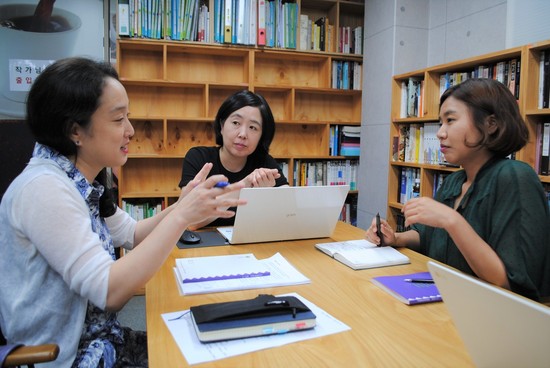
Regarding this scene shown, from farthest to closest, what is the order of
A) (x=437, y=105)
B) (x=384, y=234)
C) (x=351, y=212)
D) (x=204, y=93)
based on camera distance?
(x=351, y=212) → (x=204, y=93) → (x=437, y=105) → (x=384, y=234)

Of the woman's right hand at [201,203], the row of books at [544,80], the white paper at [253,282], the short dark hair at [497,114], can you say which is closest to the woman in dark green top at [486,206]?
the short dark hair at [497,114]

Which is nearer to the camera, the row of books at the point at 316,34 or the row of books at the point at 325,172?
the row of books at the point at 316,34

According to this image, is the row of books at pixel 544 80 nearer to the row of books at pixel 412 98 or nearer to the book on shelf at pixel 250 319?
the row of books at pixel 412 98

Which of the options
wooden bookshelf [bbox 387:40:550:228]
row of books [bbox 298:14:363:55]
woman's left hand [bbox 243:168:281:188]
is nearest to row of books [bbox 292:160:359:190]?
wooden bookshelf [bbox 387:40:550:228]

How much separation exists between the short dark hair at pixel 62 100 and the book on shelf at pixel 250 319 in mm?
556

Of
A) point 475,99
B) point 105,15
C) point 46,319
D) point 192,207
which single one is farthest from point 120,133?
point 105,15

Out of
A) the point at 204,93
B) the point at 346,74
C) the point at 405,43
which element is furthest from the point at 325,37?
the point at 204,93

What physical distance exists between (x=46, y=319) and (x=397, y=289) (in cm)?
87

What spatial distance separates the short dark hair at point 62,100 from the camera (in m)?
0.99

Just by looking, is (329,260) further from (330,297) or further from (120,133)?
(120,133)

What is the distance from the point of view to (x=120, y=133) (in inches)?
42.6

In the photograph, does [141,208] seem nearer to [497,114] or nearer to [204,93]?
[204,93]

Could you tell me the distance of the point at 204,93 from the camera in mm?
3410

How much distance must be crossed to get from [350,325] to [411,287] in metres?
0.30
